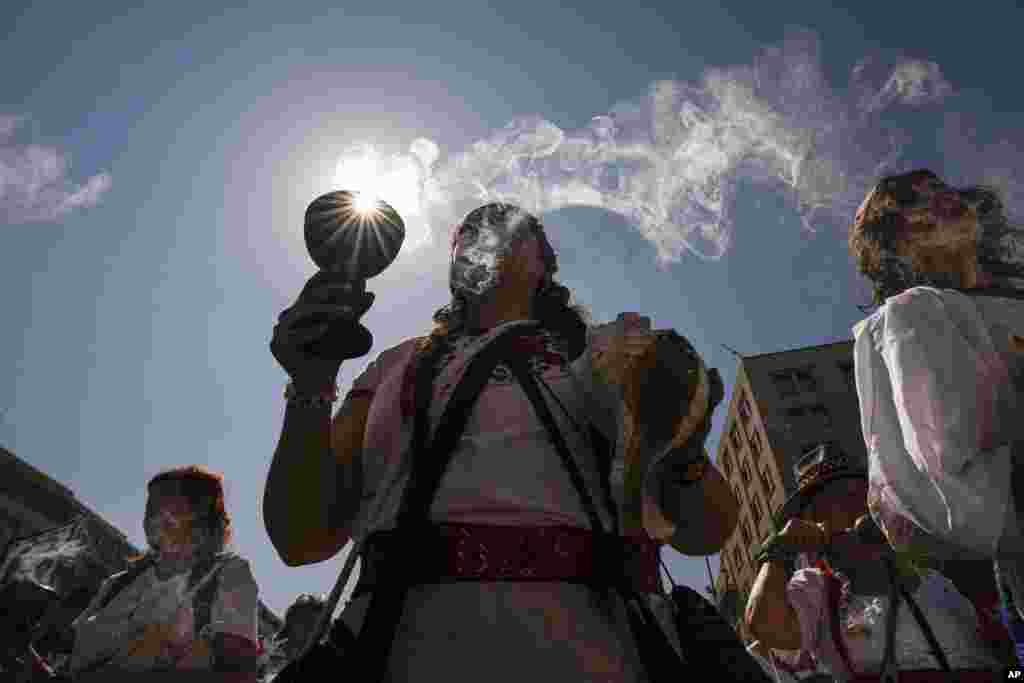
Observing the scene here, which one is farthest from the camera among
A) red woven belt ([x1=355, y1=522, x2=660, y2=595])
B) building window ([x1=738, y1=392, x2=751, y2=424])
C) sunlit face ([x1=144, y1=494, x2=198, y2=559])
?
building window ([x1=738, y1=392, x2=751, y2=424])

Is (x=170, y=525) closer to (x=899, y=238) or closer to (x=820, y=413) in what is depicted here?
(x=899, y=238)

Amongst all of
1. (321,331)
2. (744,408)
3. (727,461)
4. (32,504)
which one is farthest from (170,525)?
(727,461)

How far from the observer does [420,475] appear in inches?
59.4

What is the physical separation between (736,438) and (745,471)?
7.83 feet

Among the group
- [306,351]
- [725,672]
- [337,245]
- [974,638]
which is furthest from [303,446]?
[974,638]

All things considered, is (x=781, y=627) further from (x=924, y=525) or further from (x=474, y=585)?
(x=474, y=585)

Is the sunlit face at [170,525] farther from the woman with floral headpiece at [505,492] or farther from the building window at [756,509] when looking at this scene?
the building window at [756,509]

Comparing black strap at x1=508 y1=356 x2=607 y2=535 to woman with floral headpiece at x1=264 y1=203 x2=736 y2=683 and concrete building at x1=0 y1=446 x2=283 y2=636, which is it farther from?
concrete building at x1=0 y1=446 x2=283 y2=636

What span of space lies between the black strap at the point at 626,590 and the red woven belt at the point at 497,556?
0.02 m

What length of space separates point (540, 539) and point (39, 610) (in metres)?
4.36

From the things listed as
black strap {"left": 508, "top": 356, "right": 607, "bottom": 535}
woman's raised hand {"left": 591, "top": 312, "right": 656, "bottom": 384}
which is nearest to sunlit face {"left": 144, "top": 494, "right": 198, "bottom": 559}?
black strap {"left": 508, "top": 356, "right": 607, "bottom": 535}

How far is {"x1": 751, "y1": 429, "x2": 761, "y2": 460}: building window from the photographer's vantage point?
39.4m

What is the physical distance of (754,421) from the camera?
39906 millimetres

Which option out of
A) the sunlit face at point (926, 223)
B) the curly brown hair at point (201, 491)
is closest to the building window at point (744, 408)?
the curly brown hair at point (201, 491)
